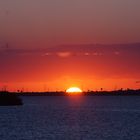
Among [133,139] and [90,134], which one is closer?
[133,139]

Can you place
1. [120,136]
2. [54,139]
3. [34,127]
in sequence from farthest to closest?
[34,127] → [120,136] → [54,139]

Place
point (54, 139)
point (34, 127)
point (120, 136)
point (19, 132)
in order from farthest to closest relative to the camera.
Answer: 1. point (34, 127)
2. point (19, 132)
3. point (120, 136)
4. point (54, 139)

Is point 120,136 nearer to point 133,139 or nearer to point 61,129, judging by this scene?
point 133,139

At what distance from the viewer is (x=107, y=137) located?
97.6m

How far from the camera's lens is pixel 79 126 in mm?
120000

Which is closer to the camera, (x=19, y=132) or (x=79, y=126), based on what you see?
(x=19, y=132)

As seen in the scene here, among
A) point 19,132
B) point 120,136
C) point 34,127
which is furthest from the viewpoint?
point 34,127

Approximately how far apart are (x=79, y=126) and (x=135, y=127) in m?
10.3

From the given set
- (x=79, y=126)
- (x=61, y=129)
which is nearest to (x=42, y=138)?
(x=61, y=129)

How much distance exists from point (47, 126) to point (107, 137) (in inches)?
1004

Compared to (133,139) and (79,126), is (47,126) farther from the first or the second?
(133,139)

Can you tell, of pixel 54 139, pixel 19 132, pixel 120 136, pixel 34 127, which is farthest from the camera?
pixel 34 127

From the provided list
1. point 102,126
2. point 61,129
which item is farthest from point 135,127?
point 61,129

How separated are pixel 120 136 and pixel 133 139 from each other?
4.65 m
